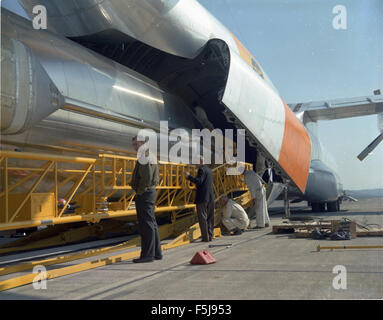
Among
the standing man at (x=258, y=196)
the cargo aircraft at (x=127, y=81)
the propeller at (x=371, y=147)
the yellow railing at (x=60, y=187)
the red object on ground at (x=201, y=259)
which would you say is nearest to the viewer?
the yellow railing at (x=60, y=187)

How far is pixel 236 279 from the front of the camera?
13.4 feet

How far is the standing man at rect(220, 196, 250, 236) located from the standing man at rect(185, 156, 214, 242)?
822mm

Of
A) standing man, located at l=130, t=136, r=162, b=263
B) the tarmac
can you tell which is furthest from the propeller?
standing man, located at l=130, t=136, r=162, b=263

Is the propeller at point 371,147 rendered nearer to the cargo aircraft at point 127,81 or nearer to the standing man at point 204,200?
the cargo aircraft at point 127,81

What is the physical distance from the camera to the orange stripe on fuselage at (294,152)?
10.5 meters

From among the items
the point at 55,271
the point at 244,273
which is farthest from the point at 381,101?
the point at 55,271

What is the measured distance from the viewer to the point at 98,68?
714cm

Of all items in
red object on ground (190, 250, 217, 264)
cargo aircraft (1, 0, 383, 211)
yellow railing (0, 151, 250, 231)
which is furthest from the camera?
cargo aircraft (1, 0, 383, 211)

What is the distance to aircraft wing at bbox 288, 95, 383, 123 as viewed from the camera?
1778 cm

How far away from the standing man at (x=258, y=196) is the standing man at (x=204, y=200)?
2245 mm

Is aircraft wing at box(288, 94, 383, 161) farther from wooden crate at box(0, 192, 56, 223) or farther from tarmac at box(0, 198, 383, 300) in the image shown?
wooden crate at box(0, 192, 56, 223)

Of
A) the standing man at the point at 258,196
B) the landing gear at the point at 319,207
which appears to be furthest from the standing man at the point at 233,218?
the landing gear at the point at 319,207

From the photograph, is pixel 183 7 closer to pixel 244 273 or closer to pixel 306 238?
pixel 306 238
